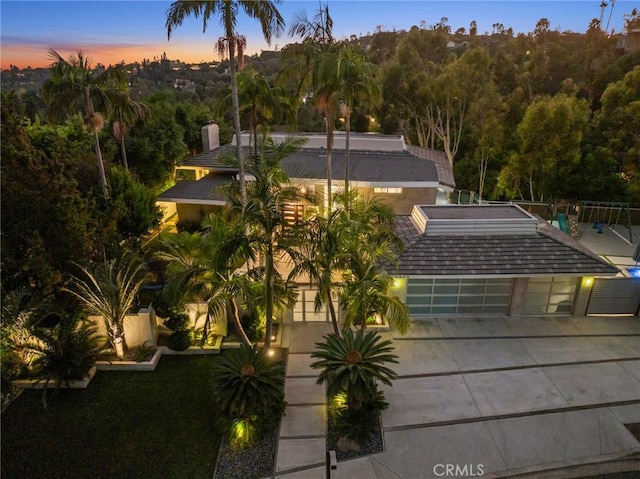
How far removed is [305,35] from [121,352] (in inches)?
522

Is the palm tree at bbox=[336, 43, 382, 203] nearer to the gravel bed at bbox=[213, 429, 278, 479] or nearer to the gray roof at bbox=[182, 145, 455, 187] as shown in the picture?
the gray roof at bbox=[182, 145, 455, 187]

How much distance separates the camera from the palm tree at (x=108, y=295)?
13281 mm

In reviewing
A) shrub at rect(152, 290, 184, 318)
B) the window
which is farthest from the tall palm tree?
the window

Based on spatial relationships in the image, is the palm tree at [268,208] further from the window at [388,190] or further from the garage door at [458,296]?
the window at [388,190]

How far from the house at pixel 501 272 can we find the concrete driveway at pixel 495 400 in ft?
2.08

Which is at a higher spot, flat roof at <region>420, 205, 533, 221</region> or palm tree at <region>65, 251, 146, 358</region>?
flat roof at <region>420, 205, 533, 221</region>

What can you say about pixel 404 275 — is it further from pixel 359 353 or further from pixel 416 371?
pixel 359 353

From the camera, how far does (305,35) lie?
1594 cm

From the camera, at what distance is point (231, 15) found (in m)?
12.9

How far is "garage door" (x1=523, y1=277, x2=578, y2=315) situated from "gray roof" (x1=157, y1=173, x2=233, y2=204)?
583 inches

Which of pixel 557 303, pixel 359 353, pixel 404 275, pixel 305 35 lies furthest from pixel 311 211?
pixel 557 303

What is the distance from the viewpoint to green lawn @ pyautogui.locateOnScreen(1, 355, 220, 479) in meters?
10.3

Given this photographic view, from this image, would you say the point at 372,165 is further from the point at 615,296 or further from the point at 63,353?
the point at 63,353

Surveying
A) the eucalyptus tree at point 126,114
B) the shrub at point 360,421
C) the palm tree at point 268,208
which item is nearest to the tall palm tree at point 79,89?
the eucalyptus tree at point 126,114
